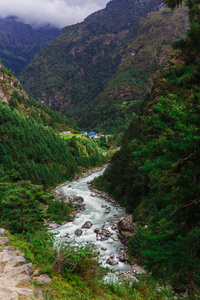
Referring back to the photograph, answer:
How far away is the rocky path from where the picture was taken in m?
6.99

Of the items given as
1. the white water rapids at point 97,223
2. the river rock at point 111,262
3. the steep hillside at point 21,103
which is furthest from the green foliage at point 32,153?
the river rock at point 111,262

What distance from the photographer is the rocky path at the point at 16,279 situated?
275 inches

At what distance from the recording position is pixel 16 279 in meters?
8.10

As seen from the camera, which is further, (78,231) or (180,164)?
(78,231)

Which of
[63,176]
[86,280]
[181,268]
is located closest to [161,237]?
[181,268]

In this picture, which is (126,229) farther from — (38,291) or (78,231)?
(38,291)

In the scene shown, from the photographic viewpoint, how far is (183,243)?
7570 millimetres

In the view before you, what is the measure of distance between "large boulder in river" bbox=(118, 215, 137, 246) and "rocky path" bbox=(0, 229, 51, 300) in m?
17.6

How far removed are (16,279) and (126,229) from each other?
67.8 ft

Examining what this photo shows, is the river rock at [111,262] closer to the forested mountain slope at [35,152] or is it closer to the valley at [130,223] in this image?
the valley at [130,223]

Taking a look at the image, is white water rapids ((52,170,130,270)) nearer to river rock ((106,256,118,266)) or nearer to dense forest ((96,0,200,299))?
river rock ((106,256,118,266))

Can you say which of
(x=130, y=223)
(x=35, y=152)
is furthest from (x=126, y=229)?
(x=35, y=152)

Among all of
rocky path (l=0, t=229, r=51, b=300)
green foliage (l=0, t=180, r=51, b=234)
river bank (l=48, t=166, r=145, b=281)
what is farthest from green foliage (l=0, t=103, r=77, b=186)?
rocky path (l=0, t=229, r=51, b=300)

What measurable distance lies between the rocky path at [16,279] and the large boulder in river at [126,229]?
693 inches
